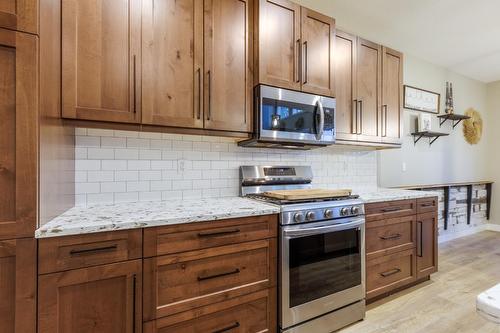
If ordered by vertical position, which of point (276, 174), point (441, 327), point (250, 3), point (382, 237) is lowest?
→ point (441, 327)

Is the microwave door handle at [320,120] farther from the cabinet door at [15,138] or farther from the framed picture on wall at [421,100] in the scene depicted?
the framed picture on wall at [421,100]

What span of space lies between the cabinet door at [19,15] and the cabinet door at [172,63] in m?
0.56

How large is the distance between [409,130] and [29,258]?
418 centimetres

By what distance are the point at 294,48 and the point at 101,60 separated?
4.56 feet

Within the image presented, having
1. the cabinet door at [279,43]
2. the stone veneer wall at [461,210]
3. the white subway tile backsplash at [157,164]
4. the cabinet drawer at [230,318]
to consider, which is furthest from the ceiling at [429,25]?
the cabinet drawer at [230,318]

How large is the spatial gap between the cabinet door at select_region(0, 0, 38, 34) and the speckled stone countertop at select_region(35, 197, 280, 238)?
83cm

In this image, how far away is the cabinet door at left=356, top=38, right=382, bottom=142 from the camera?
2.55m

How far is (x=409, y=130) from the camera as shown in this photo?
144 inches

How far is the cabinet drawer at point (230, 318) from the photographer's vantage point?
1.35m

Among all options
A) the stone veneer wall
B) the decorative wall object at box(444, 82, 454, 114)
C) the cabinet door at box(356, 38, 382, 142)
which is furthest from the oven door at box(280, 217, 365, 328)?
the decorative wall object at box(444, 82, 454, 114)

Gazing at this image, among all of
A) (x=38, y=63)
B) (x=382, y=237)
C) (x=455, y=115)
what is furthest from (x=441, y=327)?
(x=455, y=115)

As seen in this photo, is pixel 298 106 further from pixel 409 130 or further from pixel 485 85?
pixel 485 85

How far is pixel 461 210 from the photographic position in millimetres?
4184

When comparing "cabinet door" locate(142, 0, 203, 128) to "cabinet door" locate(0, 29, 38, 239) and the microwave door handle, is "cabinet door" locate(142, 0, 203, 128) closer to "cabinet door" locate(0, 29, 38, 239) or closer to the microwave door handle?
"cabinet door" locate(0, 29, 38, 239)
